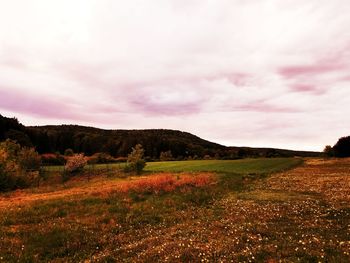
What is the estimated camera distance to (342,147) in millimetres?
145500

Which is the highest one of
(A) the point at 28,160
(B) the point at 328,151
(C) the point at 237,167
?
(B) the point at 328,151

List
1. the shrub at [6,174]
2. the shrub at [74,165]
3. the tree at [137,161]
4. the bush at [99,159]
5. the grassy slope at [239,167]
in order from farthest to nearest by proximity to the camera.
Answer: the bush at [99,159], the shrub at [74,165], the tree at [137,161], the grassy slope at [239,167], the shrub at [6,174]

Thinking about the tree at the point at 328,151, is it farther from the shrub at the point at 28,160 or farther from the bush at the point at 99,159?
the shrub at the point at 28,160

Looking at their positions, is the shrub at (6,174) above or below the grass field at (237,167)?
below

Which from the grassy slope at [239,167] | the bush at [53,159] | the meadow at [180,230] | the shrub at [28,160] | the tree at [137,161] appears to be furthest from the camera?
the bush at [53,159]

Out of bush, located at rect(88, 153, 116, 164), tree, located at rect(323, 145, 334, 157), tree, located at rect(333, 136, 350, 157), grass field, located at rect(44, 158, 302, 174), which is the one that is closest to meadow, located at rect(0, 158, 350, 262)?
grass field, located at rect(44, 158, 302, 174)

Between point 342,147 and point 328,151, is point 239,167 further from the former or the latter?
point 328,151

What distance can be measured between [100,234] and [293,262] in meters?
10.7

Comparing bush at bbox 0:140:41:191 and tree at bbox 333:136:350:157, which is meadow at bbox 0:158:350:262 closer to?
bush at bbox 0:140:41:191

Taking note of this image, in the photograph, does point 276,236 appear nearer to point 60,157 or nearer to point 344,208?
point 344,208

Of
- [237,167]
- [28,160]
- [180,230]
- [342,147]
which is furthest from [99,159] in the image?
[180,230]

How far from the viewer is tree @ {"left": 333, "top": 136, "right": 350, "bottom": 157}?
143m

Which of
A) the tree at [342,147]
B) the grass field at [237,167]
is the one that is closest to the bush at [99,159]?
the grass field at [237,167]

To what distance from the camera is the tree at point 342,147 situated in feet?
470
